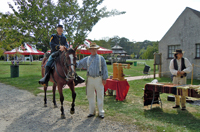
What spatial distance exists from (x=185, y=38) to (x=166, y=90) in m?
→ 10.4

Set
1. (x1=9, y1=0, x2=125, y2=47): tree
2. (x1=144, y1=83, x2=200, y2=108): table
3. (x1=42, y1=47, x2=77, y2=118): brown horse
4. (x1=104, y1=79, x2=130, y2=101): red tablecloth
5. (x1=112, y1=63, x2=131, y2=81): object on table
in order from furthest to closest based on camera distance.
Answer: (x1=9, y1=0, x2=125, y2=47): tree, (x1=112, y1=63, x2=131, y2=81): object on table, (x1=104, y1=79, x2=130, y2=101): red tablecloth, (x1=144, y1=83, x2=200, y2=108): table, (x1=42, y1=47, x2=77, y2=118): brown horse

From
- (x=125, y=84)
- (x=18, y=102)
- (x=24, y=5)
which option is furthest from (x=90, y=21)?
(x=18, y=102)

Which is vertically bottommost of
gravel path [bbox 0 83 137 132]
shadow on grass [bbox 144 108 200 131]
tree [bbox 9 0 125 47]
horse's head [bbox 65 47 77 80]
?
gravel path [bbox 0 83 137 132]

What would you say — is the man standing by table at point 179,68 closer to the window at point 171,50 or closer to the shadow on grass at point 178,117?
the shadow on grass at point 178,117

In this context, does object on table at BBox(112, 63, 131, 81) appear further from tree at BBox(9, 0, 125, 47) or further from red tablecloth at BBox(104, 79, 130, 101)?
tree at BBox(9, 0, 125, 47)

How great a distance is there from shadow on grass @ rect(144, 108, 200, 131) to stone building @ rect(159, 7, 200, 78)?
28.0ft

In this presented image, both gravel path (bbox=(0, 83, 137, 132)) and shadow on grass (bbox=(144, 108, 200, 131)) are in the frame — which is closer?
gravel path (bbox=(0, 83, 137, 132))

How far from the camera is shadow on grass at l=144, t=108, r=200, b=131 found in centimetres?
462

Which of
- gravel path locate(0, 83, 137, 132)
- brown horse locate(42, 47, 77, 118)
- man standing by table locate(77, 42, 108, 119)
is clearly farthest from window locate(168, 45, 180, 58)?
brown horse locate(42, 47, 77, 118)

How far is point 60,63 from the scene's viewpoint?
18.1 feet

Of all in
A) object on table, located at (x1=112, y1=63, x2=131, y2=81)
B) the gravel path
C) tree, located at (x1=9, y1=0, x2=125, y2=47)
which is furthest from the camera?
tree, located at (x1=9, y1=0, x2=125, y2=47)

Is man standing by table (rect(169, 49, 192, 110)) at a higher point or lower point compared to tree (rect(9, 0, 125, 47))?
lower

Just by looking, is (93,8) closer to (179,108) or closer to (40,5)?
(40,5)

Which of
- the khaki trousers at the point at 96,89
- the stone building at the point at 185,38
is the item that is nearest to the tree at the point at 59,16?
the stone building at the point at 185,38
